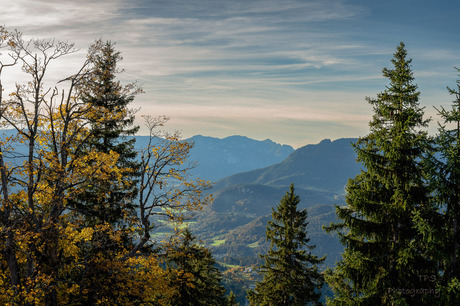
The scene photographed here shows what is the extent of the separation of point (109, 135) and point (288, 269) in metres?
15.9

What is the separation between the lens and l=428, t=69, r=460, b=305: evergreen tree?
34.9ft

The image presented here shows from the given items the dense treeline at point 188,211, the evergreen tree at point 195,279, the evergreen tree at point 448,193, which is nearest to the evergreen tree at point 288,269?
the evergreen tree at point 195,279

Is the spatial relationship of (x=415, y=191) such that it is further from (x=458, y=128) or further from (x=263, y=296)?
(x=263, y=296)

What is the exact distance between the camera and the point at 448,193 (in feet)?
35.8

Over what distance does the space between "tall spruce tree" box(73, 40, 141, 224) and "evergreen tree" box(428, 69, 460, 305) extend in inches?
534

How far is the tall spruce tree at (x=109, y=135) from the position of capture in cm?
1623

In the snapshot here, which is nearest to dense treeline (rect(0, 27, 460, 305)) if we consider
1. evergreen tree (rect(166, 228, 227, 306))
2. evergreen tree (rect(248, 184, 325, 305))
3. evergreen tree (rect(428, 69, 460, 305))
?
evergreen tree (rect(428, 69, 460, 305))

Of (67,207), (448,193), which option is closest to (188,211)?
(67,207)

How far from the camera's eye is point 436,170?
37.0ft

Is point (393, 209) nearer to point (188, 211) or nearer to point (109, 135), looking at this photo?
point (188, 211)

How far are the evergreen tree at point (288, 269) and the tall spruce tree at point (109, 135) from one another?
37.8ft

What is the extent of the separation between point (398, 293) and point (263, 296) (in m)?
14.8

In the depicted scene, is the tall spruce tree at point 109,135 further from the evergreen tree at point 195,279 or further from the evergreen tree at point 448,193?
the evergreen tree at point 448,193

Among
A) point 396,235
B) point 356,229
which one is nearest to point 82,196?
point 356,229
